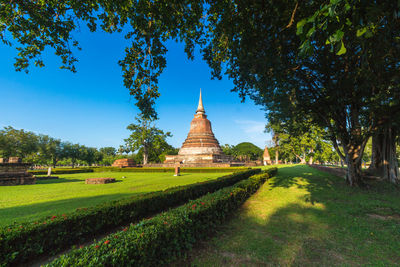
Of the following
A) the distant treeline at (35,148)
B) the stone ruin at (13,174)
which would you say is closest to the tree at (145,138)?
the distant treeline at (35,148)

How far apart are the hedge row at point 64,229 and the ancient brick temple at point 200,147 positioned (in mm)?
26600

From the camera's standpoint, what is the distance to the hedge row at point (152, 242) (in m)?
2.22

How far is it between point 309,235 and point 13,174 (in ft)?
59.0

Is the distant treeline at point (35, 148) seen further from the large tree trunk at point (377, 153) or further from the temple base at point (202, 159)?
the large tree trunk at point (377, 153)

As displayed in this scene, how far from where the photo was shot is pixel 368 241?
154 inches

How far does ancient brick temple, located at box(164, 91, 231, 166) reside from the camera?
3319 cm

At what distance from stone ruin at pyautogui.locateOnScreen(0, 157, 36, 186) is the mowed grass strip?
15656mm

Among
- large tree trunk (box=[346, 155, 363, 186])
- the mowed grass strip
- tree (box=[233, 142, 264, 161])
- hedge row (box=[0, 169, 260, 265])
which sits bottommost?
the mowed grass strip

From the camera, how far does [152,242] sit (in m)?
2.77

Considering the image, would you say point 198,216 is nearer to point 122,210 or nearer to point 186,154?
point 122,210

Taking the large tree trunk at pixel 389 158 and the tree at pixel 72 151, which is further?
the tree at pixel 72 151

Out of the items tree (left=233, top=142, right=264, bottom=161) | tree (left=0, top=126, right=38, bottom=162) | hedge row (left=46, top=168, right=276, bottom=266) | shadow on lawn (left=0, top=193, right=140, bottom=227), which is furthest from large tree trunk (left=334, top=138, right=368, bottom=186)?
tree (left=233, top=142, right=264, bottom=161)

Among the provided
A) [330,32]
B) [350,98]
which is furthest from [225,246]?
[350,98]

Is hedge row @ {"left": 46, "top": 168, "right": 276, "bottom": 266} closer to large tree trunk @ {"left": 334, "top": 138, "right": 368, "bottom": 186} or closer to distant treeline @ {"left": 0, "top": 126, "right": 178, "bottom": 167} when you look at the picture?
large tree trunk @ {"left": 334, "top": 138, "right": 368, "bottom": 186}
